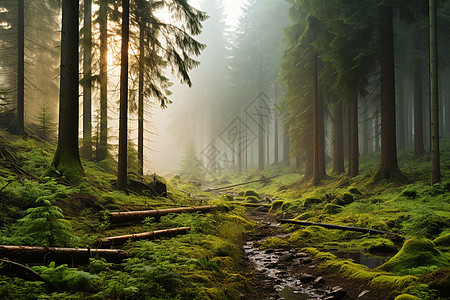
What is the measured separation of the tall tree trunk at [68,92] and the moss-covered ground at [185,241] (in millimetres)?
877

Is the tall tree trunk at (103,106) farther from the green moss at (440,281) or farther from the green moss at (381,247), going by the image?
the green moss at (440,281)

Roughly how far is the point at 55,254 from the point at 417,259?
6220 mm

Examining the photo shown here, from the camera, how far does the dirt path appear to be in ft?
14.7

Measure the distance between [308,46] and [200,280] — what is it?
18.7 m

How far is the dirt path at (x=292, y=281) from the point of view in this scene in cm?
448

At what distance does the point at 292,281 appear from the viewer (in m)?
5.29

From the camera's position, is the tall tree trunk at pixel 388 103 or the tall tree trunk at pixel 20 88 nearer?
the tall tree trunk at pixel 388 103

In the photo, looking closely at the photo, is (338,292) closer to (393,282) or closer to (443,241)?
(393,282)

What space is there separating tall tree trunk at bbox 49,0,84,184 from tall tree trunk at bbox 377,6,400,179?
13.9 m

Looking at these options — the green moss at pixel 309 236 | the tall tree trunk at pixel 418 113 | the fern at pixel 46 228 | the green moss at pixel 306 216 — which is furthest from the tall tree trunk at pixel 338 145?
the fern at pixel 46 228

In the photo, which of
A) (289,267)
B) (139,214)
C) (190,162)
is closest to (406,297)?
(289,267)

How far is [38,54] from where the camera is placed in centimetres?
2198

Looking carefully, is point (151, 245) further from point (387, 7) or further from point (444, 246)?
point (387, 7)

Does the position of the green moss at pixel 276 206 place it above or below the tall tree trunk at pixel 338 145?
below
